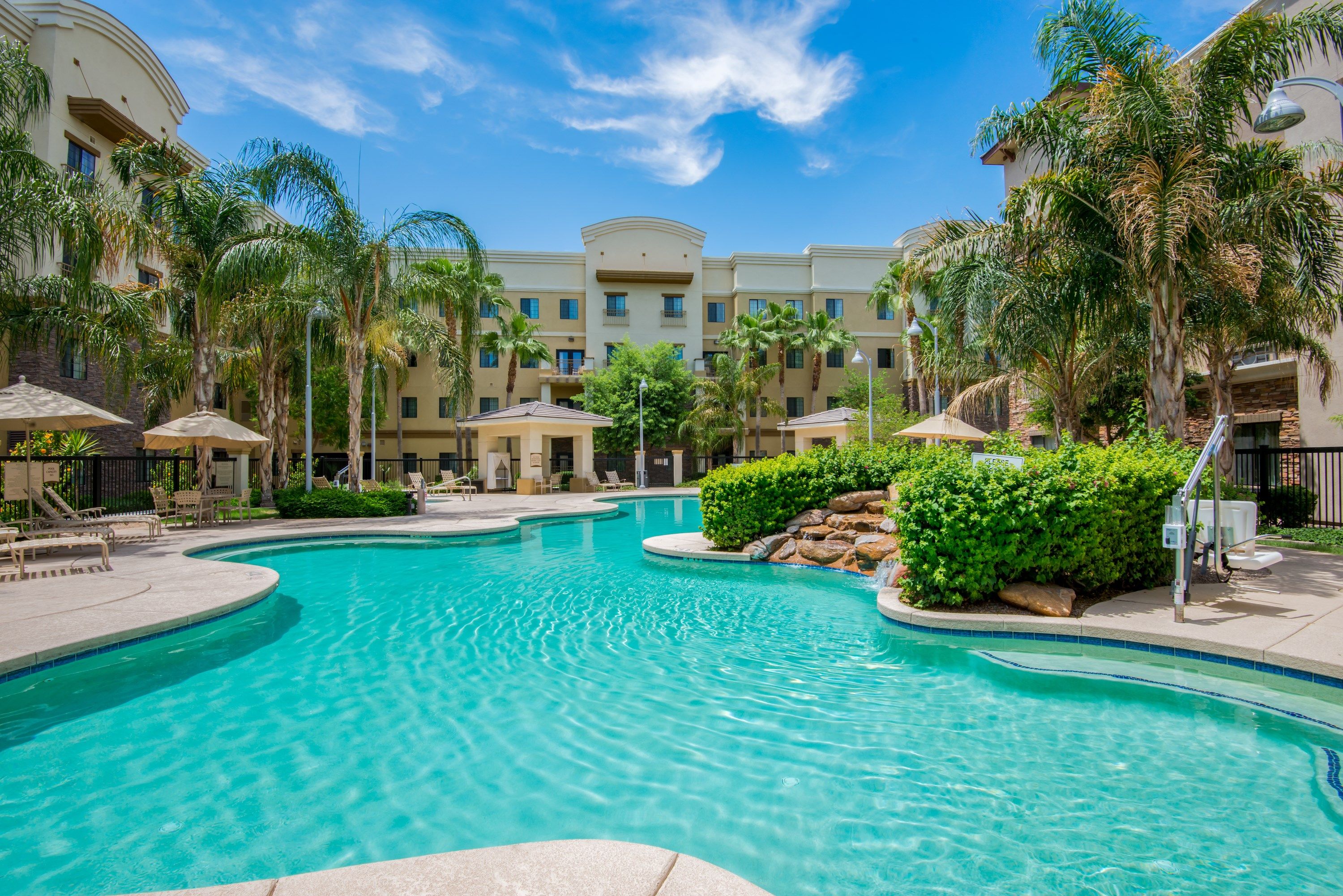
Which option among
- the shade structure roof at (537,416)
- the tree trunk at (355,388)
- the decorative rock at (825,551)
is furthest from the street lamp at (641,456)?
the decorative rock at (825,551)

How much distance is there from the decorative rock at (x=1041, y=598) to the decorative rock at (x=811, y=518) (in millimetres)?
4160

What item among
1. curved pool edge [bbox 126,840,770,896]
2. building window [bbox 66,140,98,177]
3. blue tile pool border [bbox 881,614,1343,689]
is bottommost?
blue tile pool border [bbox 881,614,1343,689]

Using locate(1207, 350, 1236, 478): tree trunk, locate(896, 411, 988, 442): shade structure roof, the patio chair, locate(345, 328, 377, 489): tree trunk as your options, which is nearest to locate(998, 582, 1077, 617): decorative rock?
locate(1207, 350, 1236, 478): tree trunk

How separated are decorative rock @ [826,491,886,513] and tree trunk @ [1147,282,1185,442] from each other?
13.1 feet

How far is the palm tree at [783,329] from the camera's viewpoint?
34750 millimetres

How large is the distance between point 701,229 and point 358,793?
38226mm

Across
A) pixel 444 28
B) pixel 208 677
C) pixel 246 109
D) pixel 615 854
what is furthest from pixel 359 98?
pixel 615 854

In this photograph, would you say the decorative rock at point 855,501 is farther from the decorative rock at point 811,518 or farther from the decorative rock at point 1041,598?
the decorative rock at point 1041,598

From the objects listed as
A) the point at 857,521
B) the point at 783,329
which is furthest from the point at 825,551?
the point at 783,329

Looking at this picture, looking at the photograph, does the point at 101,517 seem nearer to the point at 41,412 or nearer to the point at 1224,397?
the point at 41,412

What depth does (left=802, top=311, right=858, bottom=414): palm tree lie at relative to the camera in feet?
115

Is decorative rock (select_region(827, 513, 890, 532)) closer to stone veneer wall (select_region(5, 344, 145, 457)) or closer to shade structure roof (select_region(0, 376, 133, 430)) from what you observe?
shade structure roof (select_region(0, 376, 133, 430))

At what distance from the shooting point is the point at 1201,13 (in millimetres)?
13000

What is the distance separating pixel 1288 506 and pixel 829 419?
49.8 ft
